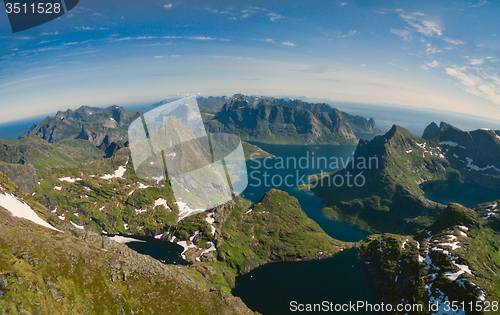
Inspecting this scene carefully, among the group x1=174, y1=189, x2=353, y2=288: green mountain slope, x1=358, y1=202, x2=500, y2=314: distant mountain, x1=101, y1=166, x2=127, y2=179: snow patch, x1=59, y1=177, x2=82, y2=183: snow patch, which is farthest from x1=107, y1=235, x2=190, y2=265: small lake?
x1=358, y1=202, x2=500, y2=314: distant mountain

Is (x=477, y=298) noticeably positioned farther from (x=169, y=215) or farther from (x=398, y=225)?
(x=169, y=215)

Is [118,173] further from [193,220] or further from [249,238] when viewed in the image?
[249,238]

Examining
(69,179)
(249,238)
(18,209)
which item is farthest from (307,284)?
(69,179)

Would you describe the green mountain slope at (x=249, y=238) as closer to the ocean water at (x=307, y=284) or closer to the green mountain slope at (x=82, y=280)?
the ocean water at (x=307, y=284)

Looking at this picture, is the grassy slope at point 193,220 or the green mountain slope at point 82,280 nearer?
the green mountain slope at point 82,280

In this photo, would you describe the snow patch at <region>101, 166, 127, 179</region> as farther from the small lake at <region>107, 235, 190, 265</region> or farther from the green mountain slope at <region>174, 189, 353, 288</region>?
the green mountain slope at <region>174, 189, 353, 288</region>

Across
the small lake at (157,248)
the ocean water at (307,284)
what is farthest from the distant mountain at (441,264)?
the small lake at (157,248)

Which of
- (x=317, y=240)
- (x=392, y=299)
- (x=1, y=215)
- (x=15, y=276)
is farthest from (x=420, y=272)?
(x=1, y=215)

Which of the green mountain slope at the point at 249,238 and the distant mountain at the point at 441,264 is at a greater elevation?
the distant mountain at the point at 441,264
